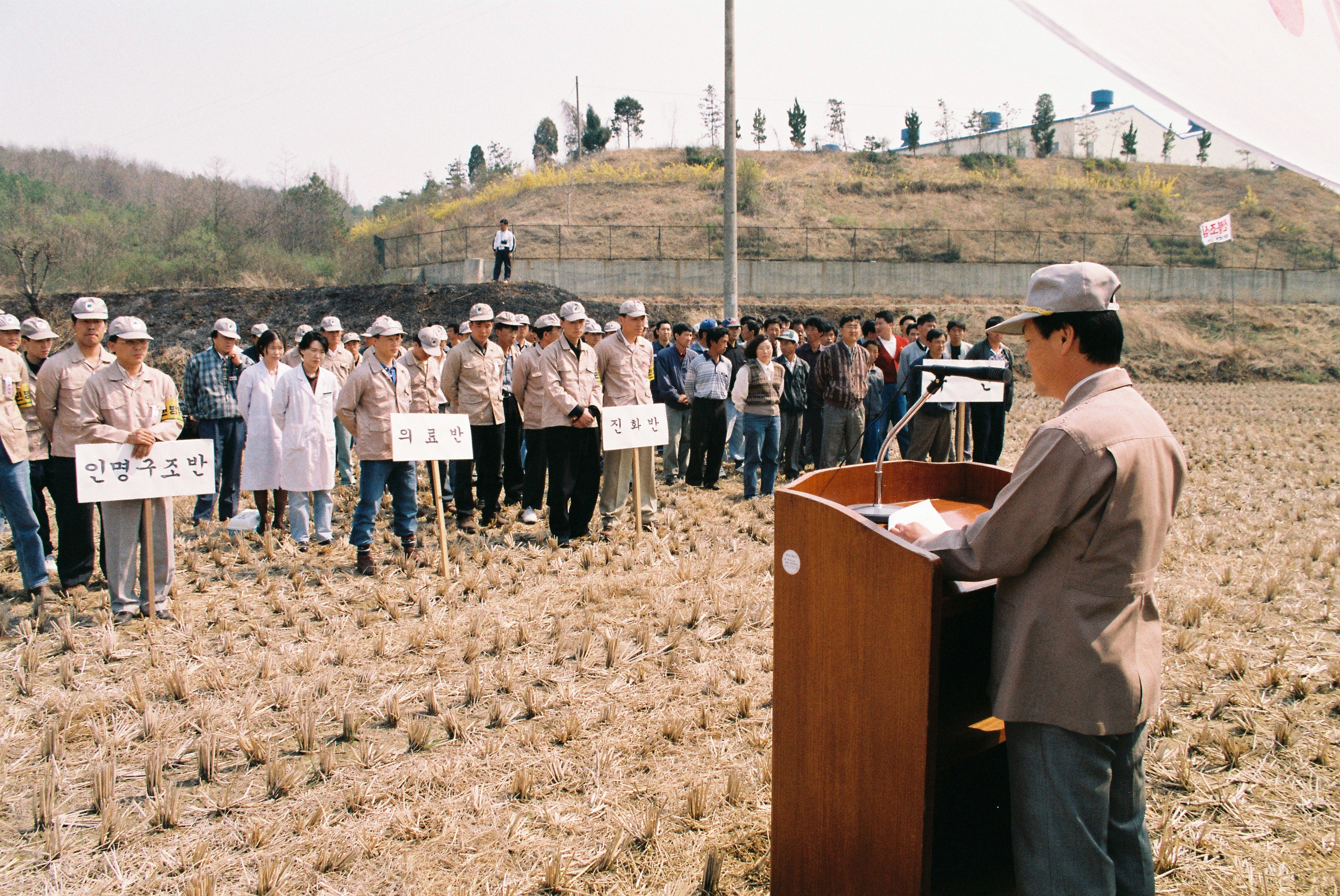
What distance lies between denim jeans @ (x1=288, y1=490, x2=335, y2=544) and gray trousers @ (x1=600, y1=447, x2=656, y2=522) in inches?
110

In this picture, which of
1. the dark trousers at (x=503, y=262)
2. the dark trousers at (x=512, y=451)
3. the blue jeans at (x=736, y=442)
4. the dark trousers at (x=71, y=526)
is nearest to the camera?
the dark trousers at (x=71, y=526)

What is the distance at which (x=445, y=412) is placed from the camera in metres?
9.00

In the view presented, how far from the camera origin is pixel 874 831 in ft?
7.54

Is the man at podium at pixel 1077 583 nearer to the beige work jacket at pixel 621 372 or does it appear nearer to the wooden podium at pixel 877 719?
the wooden podium at pixel 877 719

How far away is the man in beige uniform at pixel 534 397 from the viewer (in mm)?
8125

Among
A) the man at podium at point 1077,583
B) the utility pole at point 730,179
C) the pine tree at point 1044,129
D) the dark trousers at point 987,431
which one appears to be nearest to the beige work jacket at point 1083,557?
the man at podium at point 1077,583

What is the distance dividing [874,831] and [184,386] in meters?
8.63

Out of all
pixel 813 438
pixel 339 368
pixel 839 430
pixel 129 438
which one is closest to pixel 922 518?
pixel 129 438

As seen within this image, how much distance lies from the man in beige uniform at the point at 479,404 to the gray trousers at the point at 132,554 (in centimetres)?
291

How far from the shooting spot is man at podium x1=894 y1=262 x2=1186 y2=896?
6.53 ft

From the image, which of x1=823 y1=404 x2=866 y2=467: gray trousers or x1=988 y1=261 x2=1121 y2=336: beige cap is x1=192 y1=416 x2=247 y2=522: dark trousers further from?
x1=988 y1=261 x2=1121 y2=336: beige cap

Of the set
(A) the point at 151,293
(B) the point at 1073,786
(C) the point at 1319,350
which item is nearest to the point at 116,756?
(B) the point at 1073,786

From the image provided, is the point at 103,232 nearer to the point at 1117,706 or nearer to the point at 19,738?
the point at 19,738

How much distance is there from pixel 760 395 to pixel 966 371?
7.46 metres
